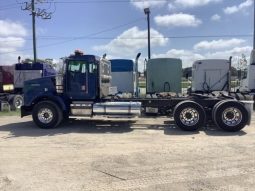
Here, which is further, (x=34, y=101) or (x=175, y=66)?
(x=175, y=66)

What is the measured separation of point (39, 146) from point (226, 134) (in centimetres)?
597

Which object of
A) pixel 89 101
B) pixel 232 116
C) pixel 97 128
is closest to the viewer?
pixel 232 116

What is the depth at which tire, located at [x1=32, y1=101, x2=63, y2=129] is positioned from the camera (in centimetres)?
1350

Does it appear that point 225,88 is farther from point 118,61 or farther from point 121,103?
point 121,103

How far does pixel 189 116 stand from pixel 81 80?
162 inches

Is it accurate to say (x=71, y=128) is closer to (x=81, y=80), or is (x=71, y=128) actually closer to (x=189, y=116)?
(x=81, y=80)

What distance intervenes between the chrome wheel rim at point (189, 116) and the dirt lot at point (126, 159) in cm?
42

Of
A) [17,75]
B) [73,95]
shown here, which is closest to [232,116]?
[73,95]

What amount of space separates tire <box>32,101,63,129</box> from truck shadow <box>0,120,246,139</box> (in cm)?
27

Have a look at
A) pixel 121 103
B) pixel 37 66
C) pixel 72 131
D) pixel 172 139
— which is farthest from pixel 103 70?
pixel 37 66

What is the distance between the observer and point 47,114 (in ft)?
44.4

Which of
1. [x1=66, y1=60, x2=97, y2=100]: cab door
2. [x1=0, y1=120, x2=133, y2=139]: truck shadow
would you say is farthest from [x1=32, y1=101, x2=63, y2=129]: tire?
[x1=66, y1=60, x2=97, y2=100]: cab door

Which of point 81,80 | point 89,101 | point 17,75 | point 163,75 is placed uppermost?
point 17,75

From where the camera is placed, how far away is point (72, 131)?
12.9m
